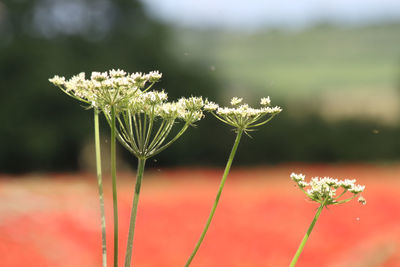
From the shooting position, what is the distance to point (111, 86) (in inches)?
75.7

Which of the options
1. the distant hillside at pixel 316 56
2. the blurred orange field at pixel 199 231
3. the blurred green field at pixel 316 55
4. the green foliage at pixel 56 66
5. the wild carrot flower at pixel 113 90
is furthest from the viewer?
the blurred green field at pixel 316 55

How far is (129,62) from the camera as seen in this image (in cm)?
2061

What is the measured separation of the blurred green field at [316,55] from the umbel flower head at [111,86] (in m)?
35.0

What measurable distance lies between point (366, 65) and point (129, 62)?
130ft

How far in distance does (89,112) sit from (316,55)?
49.5m

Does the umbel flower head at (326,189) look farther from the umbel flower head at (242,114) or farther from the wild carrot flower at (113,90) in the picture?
the wild carrot flower at (113,90)

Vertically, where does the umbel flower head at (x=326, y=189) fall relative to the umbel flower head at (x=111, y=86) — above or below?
above

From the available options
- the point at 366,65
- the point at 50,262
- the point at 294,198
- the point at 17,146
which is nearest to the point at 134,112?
the point at 50,262

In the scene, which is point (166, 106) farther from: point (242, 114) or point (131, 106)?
point (242, 114)

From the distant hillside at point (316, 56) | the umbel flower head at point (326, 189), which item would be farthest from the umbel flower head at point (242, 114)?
the distant hillside at point (316, 56)

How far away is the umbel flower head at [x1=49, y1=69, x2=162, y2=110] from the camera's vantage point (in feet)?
6.21

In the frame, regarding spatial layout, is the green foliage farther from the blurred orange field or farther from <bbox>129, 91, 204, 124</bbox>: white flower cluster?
<bbox>129, 91, 204, 124</bbox>: white flower cluster

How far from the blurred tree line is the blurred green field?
1538cm

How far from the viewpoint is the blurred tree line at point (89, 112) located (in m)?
19.2
